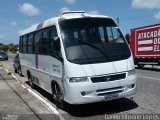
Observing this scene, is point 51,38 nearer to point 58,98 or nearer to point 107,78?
point 58,98

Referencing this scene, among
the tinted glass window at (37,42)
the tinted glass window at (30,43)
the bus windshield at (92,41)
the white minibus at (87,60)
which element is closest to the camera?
the white minibus at (87,60)

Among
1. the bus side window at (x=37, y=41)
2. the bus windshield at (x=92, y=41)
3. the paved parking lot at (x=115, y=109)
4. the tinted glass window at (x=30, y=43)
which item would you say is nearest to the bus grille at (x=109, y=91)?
the paved parking lot at (x=115, y=109)

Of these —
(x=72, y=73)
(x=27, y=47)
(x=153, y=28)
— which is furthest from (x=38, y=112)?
(x=153, y=28)

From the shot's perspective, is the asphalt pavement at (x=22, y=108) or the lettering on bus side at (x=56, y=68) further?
the lettering on bus side at (x=56, y=68)

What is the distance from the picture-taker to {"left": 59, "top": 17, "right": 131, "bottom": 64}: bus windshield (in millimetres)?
9305

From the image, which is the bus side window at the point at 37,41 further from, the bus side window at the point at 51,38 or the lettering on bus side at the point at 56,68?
the lettering on bus side at the point at 56,68

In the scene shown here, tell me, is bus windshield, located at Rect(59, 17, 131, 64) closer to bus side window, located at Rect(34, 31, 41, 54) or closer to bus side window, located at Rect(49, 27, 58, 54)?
bus side window, located at Rect(49, 27, 58, 54)

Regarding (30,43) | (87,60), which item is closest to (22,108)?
(87,60)

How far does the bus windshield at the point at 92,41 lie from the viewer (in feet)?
30.5

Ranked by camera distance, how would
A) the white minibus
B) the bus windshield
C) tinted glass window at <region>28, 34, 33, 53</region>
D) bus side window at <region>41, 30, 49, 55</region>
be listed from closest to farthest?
the white minibus < the bus windshield < bus side window at <region>41, 30, 49, 55</region> < tinted glass window at <region>28, 34, 33, 53</region>

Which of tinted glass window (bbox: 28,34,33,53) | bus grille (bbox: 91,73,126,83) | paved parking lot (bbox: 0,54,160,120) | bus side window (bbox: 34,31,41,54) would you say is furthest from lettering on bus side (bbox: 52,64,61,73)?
tinted glass window (bbox: 28,34,33,53)

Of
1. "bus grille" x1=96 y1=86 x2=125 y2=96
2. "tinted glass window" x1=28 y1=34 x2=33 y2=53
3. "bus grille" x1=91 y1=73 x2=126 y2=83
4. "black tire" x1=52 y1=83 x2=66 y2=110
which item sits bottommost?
"black tire" x1=52 y1=83 x2=66 y2=110

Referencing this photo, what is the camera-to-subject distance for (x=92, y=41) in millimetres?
9703

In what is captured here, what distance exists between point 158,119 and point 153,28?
60.4ft
